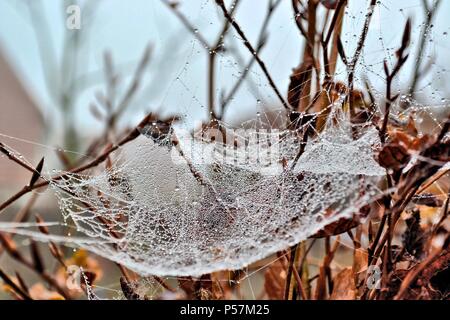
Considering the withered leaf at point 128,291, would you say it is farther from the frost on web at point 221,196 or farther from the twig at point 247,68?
the twig at point 247,68

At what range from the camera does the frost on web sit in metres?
0.73

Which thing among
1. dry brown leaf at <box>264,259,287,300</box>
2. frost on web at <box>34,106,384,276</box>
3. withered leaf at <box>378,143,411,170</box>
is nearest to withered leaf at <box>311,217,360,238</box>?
frost on web at <box>34,106,384,276</box>

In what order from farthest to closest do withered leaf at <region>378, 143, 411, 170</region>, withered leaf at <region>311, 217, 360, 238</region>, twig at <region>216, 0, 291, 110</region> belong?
1. twig at <region>216, 0, 291, 110</region>
2. withered leaf at <region>311, 217, 360, 238</region>
3. withered leaf at <region>378, 143, 411, 170</region>

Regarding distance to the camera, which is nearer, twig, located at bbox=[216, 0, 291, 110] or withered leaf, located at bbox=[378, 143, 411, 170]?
withered leaf, located at bbox=[378, 143, 411, 170]

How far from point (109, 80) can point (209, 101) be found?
453 mm

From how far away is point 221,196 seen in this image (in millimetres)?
807

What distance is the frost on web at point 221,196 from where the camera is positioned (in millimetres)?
733

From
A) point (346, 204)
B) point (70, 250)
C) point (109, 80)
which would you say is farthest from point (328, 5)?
point (70, 250)

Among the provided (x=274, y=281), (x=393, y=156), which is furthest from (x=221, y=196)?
(x=393, y=156)

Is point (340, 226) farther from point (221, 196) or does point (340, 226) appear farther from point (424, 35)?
point (424, 35)

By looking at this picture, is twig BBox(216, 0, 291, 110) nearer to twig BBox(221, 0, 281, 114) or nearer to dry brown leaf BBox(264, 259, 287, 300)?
twig BBox(221, 0, 281, 114)

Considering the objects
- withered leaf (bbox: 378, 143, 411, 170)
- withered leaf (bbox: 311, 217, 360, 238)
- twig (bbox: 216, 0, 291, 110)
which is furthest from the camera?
twig (bbox: 216, 0, 291, 110)

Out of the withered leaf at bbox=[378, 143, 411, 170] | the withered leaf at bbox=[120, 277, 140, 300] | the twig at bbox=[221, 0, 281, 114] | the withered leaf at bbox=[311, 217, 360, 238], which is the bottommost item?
the withered leaf at bbox=[120, 277, 140, 300]

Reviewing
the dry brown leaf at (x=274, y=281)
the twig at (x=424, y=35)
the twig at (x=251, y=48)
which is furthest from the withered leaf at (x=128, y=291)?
the twig at (x=424, y=35)
